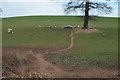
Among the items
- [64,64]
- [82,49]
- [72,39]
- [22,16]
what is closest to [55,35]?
[72,39]

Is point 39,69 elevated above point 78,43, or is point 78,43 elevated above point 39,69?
point 78,43

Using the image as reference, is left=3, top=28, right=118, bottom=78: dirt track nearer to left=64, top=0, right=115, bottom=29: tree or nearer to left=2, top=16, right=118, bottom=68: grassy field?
left=2, top=16, right=118, bottom=68: grassy field

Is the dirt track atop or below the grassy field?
below

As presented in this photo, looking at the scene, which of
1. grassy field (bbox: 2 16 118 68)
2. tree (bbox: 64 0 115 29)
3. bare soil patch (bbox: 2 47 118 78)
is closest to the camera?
bare soil patch (bbox: 2 47 118 78)

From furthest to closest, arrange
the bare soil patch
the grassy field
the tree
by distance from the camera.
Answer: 1. the tree
2. the grassy field
3. the bare soil patch

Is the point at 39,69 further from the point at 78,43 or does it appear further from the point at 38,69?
the point at 78,43

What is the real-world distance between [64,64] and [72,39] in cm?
1126

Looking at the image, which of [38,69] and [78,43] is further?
[78,43]

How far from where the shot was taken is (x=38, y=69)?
2067 cm

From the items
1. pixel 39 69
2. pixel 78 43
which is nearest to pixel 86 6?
pixel 78 43

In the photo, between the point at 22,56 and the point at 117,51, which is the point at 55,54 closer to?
the point at 22,56

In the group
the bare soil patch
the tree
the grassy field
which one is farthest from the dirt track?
the tree

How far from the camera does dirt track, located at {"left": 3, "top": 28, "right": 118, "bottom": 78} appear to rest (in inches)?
756

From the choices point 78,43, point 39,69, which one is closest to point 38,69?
point 39,69
